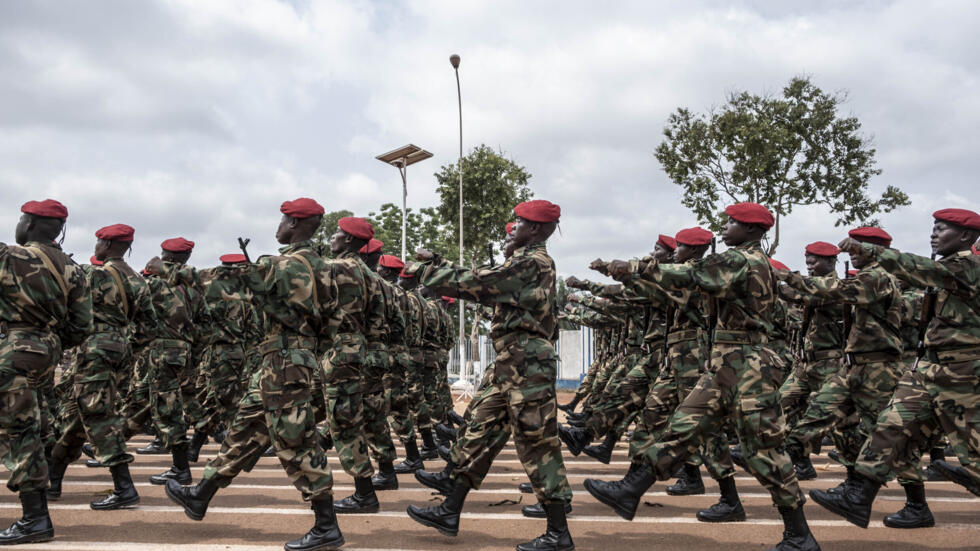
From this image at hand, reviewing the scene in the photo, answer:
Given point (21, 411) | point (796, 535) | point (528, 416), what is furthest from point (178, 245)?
point (796, 535)

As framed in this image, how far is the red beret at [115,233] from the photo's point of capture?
6277mm

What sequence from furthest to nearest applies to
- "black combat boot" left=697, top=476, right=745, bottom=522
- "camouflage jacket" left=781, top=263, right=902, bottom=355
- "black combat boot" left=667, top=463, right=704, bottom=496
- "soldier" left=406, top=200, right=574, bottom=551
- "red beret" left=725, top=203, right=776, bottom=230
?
"black combat boot" left=667, top=463, right=704, bottom=496 → "camouflage jacket" left=781, top=263, right=902, bottom=355 → "black combat boot" left=697, top=476, right=745, bottom=522 → "red beret" left=725, top=203, right=776, bottom=230 → "soldier" left=406, top=200, right=574, bottom=551

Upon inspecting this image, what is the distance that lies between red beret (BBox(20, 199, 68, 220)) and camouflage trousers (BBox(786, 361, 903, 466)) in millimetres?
6159

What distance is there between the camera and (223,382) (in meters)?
8.27

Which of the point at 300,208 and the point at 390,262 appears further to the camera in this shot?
the point at 390,262

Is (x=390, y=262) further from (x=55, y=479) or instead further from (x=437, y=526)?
(x=437, y=526)

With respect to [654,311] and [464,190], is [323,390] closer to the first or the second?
[654,311]

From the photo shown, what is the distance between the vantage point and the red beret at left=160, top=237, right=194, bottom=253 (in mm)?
7594

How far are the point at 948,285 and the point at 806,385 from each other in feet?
8.94

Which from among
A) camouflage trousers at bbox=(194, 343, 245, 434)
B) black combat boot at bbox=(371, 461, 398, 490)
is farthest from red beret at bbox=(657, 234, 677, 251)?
camouflage trousers at bbox=(194, 343, 245, 434)

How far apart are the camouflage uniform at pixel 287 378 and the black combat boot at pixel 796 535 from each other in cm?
281

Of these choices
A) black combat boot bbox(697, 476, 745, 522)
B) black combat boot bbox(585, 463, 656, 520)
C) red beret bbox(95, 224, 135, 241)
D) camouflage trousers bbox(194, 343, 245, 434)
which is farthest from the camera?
camouflage trousers bbox(194, 343, 245, 434)

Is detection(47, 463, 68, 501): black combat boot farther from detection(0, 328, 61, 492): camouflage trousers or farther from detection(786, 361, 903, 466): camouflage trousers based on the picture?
detection(786, 361, 903, 466): camouflage trousers

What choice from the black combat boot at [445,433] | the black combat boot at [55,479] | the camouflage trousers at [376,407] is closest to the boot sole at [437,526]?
the camouflage trousers at [376,407]
